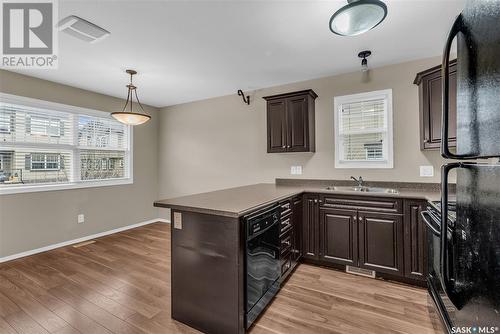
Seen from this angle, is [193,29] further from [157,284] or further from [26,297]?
[26,297]

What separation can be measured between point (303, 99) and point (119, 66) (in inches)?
97.2

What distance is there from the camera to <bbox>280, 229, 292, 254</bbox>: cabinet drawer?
7.74 feet

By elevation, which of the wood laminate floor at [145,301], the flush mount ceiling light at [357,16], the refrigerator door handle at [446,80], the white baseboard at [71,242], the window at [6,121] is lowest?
the wood laminate floor at [145,301]

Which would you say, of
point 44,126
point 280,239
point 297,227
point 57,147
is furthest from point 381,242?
point 44,126

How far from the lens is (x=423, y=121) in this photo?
2.65 metres

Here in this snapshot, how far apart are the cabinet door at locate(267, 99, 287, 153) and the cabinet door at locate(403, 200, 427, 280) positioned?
5.48 ft

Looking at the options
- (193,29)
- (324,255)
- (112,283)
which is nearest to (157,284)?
(112,283)

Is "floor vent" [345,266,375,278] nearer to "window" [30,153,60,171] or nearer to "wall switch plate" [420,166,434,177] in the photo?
"wall switch plate" [420,166,434,177]

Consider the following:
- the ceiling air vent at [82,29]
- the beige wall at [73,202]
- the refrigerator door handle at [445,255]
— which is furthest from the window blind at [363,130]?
the beige wall at [73,202]

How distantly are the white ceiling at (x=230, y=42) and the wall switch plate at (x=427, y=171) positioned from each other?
1.33 meters

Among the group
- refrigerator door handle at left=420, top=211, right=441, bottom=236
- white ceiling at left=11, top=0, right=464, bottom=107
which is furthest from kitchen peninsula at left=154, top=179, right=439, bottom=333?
white ceiling at left=11, top=0, right=464, bottom=107

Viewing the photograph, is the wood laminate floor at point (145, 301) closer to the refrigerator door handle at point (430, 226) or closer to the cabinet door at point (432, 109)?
the refrigerator door handle at point (430, 226)

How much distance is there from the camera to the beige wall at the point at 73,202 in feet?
10.4

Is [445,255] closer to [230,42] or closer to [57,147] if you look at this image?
[230,42]
